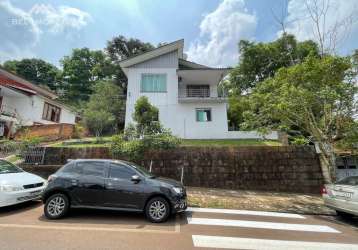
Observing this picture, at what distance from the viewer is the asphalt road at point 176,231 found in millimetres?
4574

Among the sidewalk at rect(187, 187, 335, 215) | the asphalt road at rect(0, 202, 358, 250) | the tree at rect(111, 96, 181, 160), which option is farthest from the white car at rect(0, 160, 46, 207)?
the sidewalk at rect(187, 187, 335, 215)

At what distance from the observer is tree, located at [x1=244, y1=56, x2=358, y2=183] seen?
9609 millimetres

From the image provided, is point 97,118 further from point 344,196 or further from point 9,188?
point 344,196

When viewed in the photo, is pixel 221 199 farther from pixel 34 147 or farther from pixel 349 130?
pixel 34 147

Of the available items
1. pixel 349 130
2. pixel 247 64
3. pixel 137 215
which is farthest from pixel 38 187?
pixel 247 64

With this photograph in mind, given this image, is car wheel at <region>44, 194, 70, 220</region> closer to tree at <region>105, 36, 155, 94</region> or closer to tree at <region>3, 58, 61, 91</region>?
tree at <region>105, 36, 155, 94</region>

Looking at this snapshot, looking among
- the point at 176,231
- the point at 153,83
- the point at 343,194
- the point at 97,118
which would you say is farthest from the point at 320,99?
the point at 97,118

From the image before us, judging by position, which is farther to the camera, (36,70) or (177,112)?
(36,70)

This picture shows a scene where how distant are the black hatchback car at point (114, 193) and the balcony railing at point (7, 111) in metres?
19.7

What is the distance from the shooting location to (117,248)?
14.1 feet

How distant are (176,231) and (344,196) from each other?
5.44 metres

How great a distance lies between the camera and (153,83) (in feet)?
67.6

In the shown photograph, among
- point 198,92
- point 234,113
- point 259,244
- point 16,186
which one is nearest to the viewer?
point 259,244

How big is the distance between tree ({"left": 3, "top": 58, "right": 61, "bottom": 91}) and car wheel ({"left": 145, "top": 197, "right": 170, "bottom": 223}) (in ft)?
142
